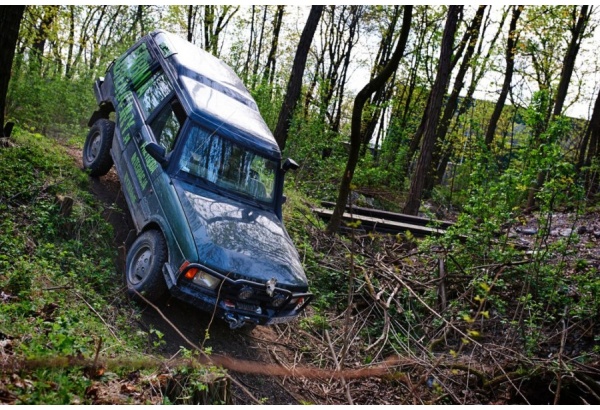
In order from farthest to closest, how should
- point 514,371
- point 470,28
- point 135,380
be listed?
point 470,28, point 514,371, point 135,380

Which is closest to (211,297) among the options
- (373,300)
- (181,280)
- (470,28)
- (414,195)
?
(181,280)

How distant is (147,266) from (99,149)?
124 inches

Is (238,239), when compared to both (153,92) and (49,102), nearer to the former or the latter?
(153,92)

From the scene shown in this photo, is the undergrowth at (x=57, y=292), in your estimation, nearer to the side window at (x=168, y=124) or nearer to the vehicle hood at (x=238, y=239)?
the vehicle hood at (x=238, y=239)

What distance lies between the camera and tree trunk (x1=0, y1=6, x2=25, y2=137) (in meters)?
7.07

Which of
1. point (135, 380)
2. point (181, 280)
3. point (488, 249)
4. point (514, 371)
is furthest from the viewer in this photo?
point (488, 249)

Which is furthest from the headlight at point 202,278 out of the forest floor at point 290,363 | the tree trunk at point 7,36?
the tree trunk at point 7,36

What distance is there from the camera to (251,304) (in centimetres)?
530

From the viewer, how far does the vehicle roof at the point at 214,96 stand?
21.0 ft

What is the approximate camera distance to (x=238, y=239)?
546 cm

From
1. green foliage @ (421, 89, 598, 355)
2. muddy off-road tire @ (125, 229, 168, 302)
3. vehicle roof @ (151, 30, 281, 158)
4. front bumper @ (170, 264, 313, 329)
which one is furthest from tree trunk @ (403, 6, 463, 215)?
muddy off-road tire @ (125, 229, 168, 302)

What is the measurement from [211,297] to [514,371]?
11.7ft

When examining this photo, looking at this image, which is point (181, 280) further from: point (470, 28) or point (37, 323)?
point (470, 28)

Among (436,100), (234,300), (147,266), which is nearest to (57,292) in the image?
(147,266)
